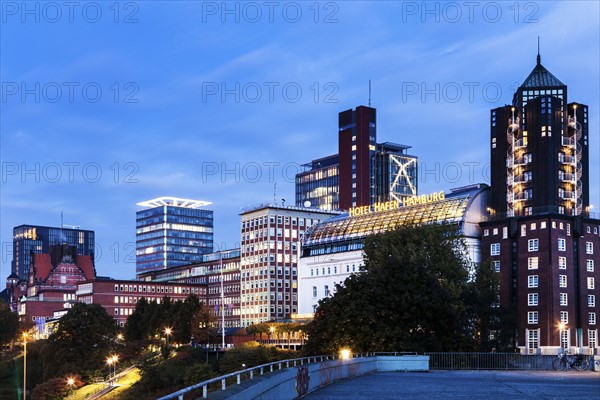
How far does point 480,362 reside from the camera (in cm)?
7025

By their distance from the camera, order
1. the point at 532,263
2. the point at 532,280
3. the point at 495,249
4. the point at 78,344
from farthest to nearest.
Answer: the point at 495,249 < the point at 78,344 < the point at 532,263 < the point at 532,280

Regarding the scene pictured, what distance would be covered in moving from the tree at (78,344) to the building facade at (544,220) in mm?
68682

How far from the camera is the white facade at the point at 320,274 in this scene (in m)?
179

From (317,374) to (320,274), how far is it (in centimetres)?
14705

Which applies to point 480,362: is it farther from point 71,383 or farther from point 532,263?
point 71,383

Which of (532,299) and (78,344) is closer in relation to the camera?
(532,299)

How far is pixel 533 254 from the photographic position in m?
140

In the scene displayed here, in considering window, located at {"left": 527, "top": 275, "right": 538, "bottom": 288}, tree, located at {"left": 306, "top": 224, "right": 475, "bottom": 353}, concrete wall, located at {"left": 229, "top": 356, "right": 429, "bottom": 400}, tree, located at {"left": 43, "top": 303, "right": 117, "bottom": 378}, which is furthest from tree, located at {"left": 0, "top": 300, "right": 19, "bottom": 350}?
concrete wall, located at {"left": 229, "top": 356, "right": 429, "bottom": 400}

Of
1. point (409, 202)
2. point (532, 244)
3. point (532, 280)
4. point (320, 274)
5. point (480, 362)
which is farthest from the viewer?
point (320, 274)

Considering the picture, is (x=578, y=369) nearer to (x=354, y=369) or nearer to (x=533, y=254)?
(x=354, y=369)

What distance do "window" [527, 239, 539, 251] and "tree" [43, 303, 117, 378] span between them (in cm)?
7368

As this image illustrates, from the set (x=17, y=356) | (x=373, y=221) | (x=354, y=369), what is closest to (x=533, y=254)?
(x=373, y=221)

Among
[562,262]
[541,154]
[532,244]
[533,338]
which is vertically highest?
[541,154]

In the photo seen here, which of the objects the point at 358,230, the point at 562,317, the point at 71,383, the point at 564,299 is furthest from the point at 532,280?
the point at 71,383
